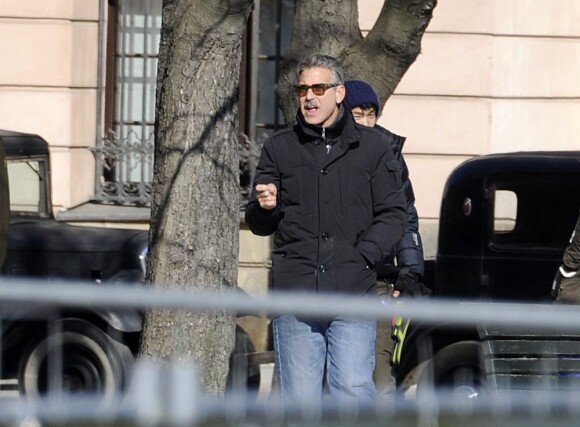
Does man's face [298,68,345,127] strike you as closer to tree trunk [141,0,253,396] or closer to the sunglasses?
the sunglasses

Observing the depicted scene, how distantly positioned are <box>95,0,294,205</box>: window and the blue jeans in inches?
279

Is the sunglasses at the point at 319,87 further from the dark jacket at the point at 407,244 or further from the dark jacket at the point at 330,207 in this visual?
the dark jacket at the point at 407,244

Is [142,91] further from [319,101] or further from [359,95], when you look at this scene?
[319,101]

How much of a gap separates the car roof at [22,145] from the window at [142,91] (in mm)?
2715

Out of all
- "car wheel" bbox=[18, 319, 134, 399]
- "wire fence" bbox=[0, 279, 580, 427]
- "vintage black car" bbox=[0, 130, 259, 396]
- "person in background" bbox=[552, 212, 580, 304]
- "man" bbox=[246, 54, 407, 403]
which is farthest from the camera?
"vintage black car" bbox=[0, 130, 259, 396]

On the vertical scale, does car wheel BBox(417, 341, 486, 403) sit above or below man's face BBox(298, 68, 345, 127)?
below

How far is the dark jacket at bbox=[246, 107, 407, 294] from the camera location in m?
5.36

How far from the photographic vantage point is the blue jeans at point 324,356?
204 inches

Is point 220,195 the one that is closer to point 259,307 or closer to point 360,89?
point 360,89

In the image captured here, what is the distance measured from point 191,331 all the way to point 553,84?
7.87 meters

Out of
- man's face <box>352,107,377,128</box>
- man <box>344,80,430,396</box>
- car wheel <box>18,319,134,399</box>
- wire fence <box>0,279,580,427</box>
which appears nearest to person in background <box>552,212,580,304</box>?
man <box>344,80,430,396</box>

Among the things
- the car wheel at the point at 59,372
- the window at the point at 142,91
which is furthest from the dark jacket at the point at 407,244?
the window at the point at 142,91

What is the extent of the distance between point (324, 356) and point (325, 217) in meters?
0.57

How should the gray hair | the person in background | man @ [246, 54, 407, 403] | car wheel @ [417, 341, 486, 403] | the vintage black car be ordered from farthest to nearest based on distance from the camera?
the vintage black car
the person in background
the gray hair
man @ [246, 54, 407, 403]
car wheel @ [417, 341, 486, 403]
